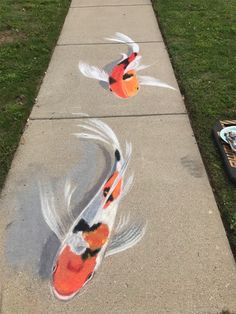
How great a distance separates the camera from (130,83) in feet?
17.0

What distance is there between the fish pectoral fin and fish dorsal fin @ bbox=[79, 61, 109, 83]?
8.35 feet

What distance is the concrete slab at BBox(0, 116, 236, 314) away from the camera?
2.75 metres

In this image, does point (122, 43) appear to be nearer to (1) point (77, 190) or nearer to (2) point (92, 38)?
(2) point (92, 38)

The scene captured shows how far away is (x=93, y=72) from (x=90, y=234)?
283cm

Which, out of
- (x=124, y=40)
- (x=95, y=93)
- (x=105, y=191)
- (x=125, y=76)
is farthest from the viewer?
(x=124, y=40)

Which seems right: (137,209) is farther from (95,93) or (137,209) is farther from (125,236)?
(95,93)

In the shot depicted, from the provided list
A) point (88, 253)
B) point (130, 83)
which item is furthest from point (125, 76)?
point (88, 253)

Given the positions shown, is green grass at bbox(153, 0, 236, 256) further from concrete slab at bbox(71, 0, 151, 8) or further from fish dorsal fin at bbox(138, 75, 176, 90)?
concrete slab at bbox(71, 0, 151, 8)

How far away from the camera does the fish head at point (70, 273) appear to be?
9.28ft

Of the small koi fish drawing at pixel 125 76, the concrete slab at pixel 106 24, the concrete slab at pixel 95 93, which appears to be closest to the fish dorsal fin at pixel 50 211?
the concrete slab at pixel 95 93

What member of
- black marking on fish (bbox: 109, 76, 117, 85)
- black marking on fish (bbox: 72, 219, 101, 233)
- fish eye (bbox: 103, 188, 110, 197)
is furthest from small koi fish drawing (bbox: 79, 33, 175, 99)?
black marking on fish (bbox: 72, 219, 101, 233)

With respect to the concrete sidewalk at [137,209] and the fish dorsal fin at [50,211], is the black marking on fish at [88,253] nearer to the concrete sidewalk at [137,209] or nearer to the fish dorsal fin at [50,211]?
the concrete sidewalk at [137,209]

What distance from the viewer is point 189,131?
14.0ft

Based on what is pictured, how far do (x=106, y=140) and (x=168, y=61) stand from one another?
2.10 meters
